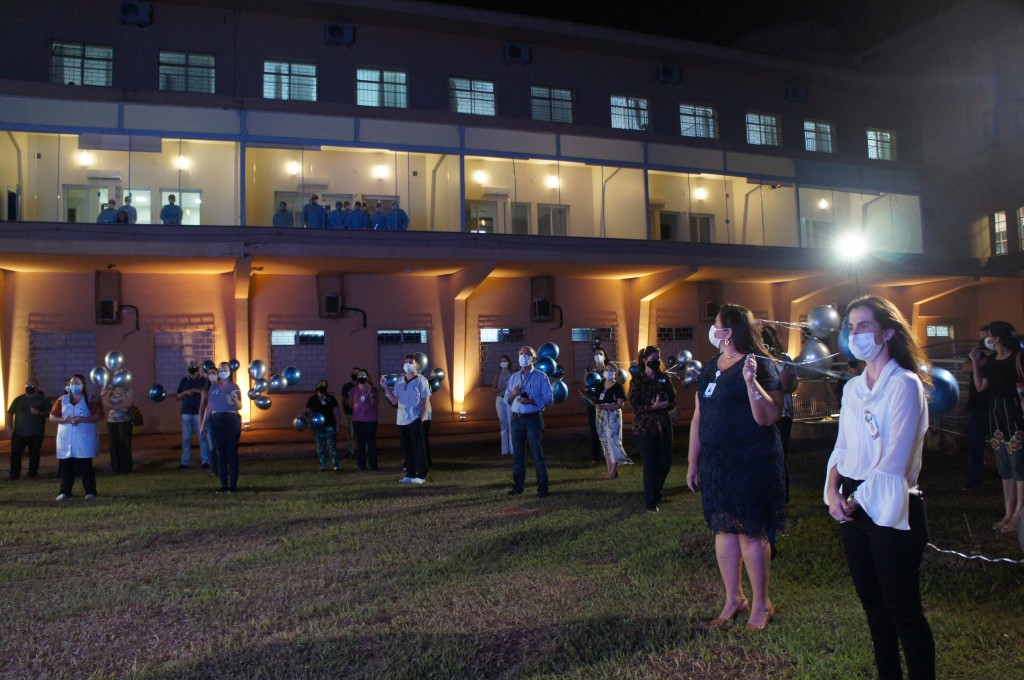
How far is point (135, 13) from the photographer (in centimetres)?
1911

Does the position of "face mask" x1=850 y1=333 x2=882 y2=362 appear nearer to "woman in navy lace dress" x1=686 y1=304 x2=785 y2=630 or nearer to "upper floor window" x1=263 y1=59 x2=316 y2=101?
"woman in navy lace dress" x1=686 y1=304 x2=785 y2=630

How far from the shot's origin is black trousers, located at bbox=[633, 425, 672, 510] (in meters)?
7.64

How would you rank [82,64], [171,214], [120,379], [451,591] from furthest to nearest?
[82,64], [171,214], [120,379], [451,591]

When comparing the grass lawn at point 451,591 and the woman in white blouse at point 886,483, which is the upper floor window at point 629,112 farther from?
the woman in white blouse at point 886,483

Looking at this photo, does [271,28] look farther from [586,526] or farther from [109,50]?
[586,526]

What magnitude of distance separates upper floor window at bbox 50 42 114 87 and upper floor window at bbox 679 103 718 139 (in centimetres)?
1731

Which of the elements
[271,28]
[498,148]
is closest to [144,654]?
[498,148]

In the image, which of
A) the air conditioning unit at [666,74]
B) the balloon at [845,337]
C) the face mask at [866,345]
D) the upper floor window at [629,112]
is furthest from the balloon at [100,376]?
the air conditioning unit at [666,74]

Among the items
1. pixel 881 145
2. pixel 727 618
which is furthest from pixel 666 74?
pixel 727 618

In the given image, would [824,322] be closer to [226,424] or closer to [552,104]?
[226,424]

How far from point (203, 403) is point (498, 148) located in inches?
452

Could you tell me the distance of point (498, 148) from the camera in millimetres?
20266

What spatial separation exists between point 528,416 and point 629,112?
17.8 m

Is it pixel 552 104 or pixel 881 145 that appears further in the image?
pixel 881 145
